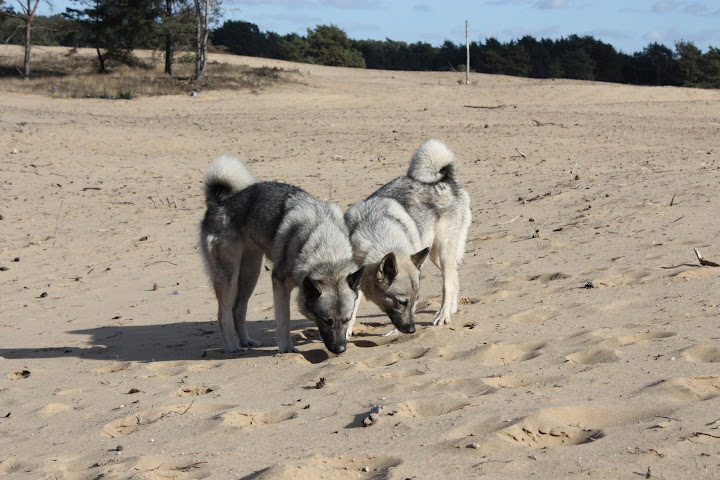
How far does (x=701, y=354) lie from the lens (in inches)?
185

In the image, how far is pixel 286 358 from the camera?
20.8 ft

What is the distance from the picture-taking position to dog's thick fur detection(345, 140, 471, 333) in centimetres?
658

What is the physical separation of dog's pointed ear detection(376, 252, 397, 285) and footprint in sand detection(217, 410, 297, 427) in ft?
6.73

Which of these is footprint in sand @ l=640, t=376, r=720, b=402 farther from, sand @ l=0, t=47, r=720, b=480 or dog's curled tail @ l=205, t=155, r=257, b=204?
→ dog's curled tail @ l=205, t=155, r=257, b=204

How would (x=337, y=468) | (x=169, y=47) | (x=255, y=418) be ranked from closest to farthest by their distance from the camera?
(x=337, y=468)
(x=255, y=418)
(x=169, y=47)

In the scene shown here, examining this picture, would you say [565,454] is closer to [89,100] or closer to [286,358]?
[286,358]

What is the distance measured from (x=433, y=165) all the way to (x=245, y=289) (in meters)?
2.28

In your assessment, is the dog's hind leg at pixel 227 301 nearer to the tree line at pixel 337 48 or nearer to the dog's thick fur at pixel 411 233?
the dog's thick fur at pixel 411 233

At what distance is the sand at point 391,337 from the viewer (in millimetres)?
3797

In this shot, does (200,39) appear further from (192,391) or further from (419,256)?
(192,391)

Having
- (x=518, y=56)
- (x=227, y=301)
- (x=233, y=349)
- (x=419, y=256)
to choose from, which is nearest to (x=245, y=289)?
(x=227, y=301)

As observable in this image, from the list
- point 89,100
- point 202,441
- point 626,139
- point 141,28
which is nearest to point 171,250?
point 202,441

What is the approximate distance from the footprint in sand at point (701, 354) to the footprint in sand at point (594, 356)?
42cm

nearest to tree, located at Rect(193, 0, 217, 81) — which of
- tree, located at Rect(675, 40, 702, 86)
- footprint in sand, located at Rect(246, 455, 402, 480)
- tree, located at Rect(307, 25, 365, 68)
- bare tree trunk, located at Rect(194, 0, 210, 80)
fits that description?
bare tree trunk, located at Rect(194, 0, 210, 80)
